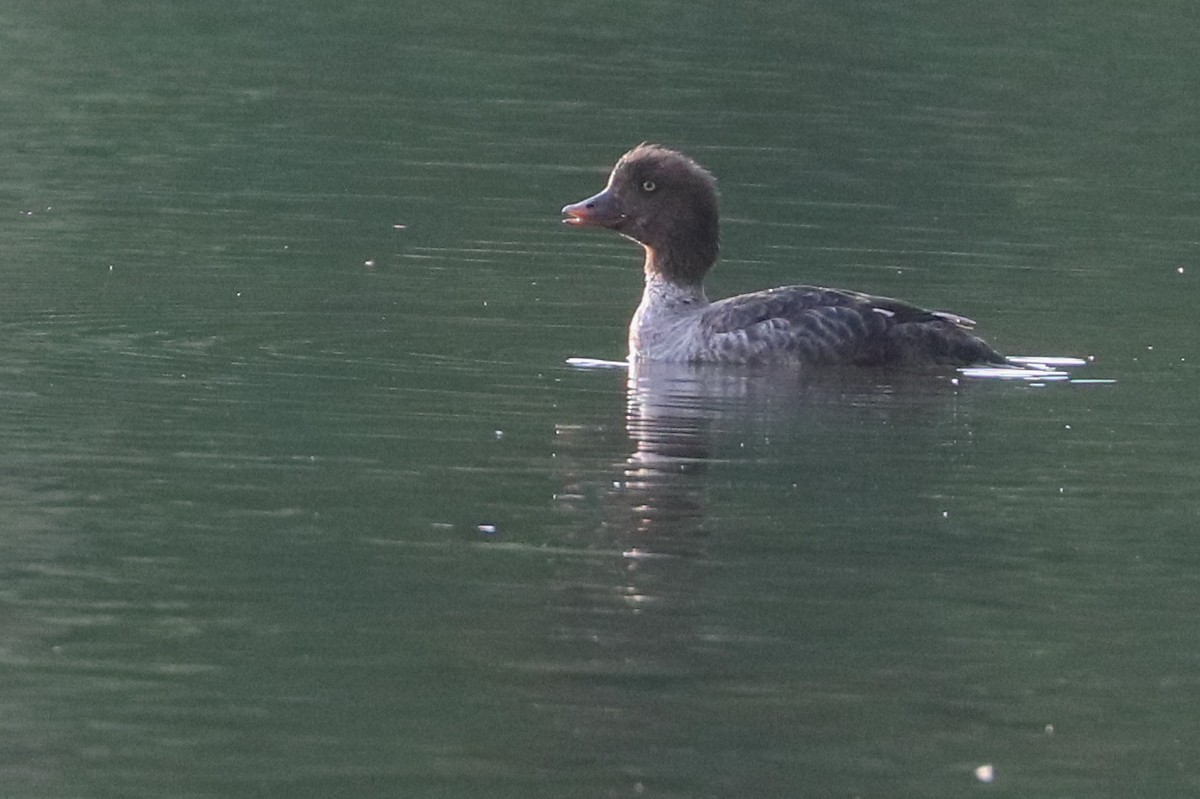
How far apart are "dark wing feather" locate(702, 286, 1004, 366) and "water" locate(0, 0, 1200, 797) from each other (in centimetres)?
30

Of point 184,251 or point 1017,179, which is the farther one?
point 1017,179

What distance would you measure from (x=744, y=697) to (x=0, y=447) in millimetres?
4936

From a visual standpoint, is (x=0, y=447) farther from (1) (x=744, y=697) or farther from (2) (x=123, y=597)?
(1) (x=744, y=697)

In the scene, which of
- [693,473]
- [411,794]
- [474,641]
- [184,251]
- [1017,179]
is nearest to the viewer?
[411,794]

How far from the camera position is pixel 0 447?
43.2 ft

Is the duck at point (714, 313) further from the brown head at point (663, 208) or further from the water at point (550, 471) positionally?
the water at point (550, 471)

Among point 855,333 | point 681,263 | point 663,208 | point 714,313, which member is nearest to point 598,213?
point 663,208

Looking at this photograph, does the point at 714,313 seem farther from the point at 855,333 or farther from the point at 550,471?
the point at 550,471

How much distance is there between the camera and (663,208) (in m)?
17.8

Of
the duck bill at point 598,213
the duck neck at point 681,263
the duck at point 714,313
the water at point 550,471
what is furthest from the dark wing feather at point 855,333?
the duck bill at point 598,213

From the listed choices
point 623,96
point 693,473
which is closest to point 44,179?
point 623,96

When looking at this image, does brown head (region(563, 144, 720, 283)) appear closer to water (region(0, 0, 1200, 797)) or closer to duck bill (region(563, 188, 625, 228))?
duck bill (region(563, 188, 625, 228))

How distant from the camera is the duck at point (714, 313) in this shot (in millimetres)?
16297

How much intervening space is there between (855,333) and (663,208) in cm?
202
